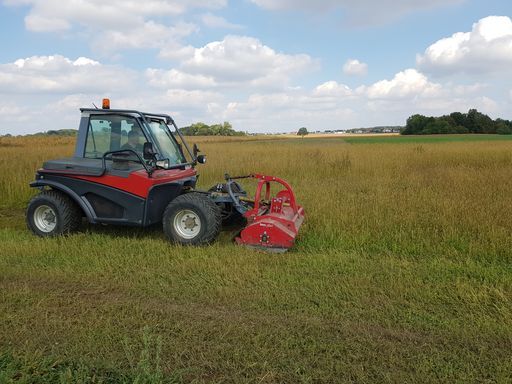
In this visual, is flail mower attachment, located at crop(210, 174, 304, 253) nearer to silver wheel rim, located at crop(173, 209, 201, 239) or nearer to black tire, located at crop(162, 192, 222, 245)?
black tire, located at crop(162, 192, 222, 245)

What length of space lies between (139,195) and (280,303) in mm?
2742

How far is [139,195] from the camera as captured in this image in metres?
5.79

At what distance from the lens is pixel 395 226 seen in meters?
6.27

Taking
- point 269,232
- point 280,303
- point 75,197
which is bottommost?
point 280,303

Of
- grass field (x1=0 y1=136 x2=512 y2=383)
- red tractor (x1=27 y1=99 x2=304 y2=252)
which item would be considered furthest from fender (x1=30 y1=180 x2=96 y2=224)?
grass field (x1=0 y1=136 x2=512 y2=383)

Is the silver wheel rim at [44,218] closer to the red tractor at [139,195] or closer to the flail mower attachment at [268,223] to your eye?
the red tractor at [139,195]

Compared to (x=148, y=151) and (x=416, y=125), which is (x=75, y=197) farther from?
(x=416, y=125)

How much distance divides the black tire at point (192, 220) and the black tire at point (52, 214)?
151 centimetres

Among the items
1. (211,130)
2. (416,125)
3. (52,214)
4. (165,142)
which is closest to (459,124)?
(416,125)

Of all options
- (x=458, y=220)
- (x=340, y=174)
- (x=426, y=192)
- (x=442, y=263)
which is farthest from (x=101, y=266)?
(x=340, y=174)

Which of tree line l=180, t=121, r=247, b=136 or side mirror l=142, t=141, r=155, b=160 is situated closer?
side mirror l=142, t=141, r=155, b=160

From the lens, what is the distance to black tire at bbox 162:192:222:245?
5641 mm

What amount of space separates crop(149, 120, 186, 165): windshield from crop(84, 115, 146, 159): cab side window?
25 cm

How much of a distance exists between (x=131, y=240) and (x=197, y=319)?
2745mm
